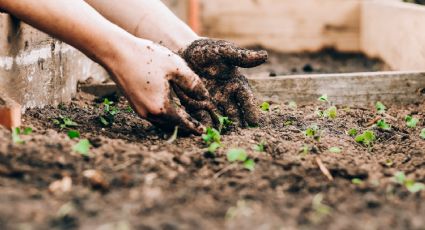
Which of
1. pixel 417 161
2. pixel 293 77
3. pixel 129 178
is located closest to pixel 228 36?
pixel 293 77

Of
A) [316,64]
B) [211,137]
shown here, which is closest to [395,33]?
[316,64]

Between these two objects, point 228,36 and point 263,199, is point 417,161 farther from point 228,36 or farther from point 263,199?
point 228,36

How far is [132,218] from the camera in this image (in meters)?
1.21

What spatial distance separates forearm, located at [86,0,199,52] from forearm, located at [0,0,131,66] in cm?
44

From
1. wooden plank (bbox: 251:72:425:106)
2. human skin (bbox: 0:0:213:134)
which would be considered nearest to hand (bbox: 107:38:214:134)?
human skin (bbox: 0:0:213:134)

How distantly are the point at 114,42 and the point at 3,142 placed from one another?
21.7 inches

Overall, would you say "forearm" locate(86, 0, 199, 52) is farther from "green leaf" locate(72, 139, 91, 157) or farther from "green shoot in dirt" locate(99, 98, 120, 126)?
"green leaf" locate(72, 139, 91, 157)

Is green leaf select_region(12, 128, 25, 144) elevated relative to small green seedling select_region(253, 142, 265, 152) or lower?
elevated

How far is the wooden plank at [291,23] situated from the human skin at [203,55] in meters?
2.75

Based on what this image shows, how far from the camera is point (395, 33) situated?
3.69 m

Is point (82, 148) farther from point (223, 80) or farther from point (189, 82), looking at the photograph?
point (223, 80)

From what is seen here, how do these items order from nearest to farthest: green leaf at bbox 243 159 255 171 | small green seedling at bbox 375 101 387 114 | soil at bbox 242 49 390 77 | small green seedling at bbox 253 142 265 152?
1. green leaf at bbox 243 159 255 171
2. small green seedling at bbox 253 142 265 152
3. small green seedling at bbox 375 101 387 114
4. soil at bbox 242 49 390 77

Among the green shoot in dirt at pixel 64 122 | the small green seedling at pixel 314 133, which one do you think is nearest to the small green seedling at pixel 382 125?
the small green seedling at pixel 314 133

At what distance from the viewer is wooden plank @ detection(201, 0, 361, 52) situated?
4988 millimetres
